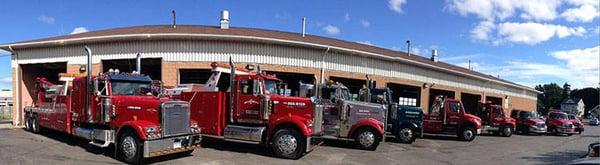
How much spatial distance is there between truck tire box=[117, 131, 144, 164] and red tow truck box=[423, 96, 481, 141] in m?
15.9

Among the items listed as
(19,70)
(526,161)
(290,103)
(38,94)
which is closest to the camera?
(290,103)

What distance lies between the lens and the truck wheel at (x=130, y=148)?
12125 mm

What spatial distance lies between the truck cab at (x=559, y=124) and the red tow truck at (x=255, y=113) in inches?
1019

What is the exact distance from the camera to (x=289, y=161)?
13469mm

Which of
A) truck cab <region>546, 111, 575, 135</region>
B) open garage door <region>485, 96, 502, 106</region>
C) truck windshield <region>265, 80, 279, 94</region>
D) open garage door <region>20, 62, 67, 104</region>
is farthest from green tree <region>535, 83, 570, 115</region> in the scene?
truck windshield <region>265, 80, 279, 94</region>

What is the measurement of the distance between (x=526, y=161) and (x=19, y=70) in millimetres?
23693

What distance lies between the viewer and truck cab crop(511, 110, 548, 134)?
32406 mm

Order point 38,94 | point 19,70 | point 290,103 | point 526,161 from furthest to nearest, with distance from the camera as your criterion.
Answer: point 19,70 < point 38,94 < point 526,161 < point 290,103

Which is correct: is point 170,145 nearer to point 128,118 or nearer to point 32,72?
point 128,118

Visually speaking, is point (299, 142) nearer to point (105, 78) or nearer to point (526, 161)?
point (105, 78)

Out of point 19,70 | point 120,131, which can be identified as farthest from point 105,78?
point 19,70

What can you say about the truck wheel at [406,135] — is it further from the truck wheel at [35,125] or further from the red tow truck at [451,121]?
the truck wheel at [35,125]

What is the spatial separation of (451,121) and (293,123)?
12.7 meters

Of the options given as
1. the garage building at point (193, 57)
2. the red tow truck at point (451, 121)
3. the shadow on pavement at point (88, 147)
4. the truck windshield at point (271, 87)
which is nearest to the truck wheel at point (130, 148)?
the shadow on pavement at point (88, 147)
